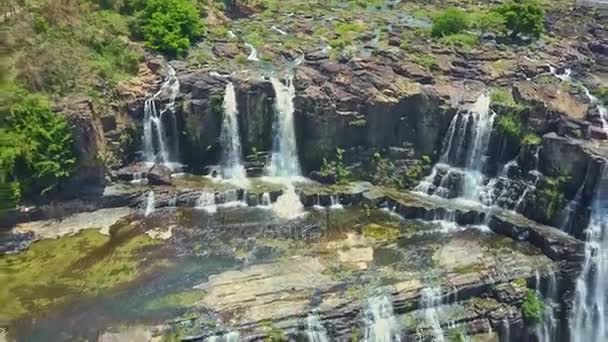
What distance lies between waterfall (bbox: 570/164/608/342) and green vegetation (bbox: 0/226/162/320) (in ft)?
52.9

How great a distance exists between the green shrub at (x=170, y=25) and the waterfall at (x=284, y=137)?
619cm

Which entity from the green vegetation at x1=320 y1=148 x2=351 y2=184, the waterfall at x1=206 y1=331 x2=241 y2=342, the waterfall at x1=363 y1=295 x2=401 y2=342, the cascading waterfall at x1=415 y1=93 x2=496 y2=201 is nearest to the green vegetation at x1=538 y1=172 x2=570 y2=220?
the cascading waterfall at x1=415 y1=93 x2=496 y2=201

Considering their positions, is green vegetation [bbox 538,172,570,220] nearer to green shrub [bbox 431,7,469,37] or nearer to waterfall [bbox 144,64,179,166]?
green shrub [bbox 431,7,469,37]

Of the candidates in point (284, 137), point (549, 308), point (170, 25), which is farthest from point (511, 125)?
point (170, 25)

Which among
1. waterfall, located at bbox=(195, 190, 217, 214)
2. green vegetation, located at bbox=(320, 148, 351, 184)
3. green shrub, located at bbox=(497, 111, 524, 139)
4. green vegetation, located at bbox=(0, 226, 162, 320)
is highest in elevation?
green shrub, located at bbox=(497, 111, 524, 139)

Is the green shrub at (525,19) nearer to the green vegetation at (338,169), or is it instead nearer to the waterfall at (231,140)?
the green vegetation at (338,169)

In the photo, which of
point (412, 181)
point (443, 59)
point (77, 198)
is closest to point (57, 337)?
point (77, 198)

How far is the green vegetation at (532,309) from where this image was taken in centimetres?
2353

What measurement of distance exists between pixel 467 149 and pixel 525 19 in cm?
1183

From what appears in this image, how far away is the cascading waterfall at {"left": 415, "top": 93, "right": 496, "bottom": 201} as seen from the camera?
98.3ft

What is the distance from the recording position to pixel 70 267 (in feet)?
81.9

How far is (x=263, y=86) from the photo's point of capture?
3159 cm

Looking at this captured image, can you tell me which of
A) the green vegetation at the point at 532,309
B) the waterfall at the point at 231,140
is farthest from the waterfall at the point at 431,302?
the waterfall at the point at 231,140

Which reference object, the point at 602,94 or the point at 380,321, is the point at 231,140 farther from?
the point at 602,94
